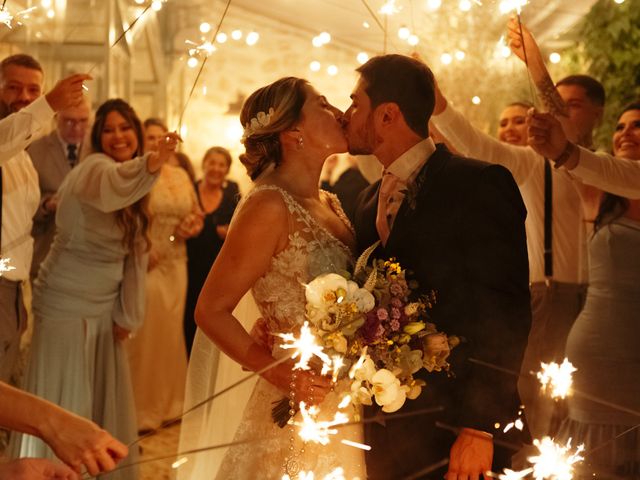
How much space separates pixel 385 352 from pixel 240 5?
6.35ft

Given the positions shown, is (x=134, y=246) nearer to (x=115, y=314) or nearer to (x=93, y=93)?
(x=115, y=314)

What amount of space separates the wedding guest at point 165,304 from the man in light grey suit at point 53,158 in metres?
0.59

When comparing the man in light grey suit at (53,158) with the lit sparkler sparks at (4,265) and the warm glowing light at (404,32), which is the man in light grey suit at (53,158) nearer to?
the lit sparkler sparks at (4,265)

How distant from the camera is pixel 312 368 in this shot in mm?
2045

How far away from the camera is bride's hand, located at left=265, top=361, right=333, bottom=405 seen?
2.01 meters

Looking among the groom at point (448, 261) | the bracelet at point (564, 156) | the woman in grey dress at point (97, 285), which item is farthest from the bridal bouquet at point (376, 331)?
the woman in grey dress at point (97, 285)

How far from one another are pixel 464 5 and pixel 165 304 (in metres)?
2.20

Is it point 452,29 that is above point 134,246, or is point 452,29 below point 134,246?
above

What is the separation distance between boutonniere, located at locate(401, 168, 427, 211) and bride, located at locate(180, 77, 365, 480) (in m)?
0.20

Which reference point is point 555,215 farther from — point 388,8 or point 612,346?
point 388,8

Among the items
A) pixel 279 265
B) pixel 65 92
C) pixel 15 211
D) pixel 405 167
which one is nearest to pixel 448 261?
pixel 405 167

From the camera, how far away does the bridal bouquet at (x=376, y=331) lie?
192cm

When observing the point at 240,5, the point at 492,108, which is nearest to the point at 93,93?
the point at 240,5

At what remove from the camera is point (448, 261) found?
2088mm
